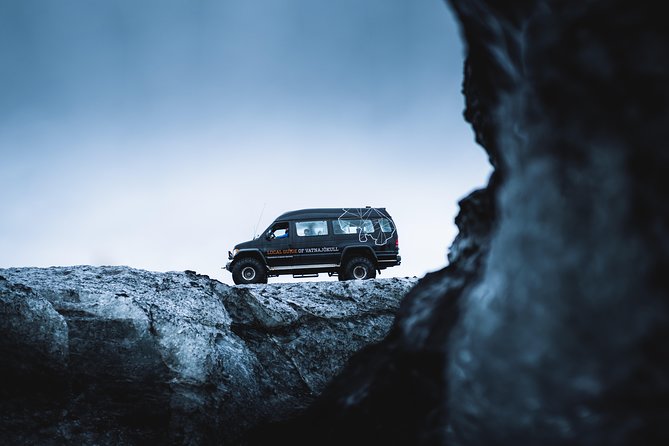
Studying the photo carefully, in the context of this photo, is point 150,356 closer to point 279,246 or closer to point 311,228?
point 279,246

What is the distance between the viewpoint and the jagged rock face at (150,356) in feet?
9.45

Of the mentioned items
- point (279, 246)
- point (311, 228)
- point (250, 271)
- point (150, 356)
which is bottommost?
point (150, 356)

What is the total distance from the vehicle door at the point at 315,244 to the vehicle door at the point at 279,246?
0.50ft

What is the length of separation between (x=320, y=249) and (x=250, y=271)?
5.45 ft

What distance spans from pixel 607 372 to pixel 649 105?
0.67 metres

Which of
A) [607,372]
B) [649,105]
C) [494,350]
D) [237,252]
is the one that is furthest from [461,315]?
[237,252]

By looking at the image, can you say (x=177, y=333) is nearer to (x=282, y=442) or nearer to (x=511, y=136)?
(x=282, y=442)

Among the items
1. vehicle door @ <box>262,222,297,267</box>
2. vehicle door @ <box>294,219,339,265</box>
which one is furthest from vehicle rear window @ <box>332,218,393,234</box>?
vehicle door @ <box>262,222,297,267</box>

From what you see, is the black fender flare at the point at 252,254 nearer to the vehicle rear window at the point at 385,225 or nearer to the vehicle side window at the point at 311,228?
the vehicle side window at the point at 311,228

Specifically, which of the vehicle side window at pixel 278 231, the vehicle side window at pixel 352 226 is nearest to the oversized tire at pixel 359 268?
the vehicle side window at pixel 352 226

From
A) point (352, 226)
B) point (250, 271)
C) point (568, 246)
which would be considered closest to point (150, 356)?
point (568, 246)

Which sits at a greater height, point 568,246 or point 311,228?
point 311,228

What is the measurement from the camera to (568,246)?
1.26 m

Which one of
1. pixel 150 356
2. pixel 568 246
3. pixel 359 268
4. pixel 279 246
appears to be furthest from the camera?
pixel 279 246
